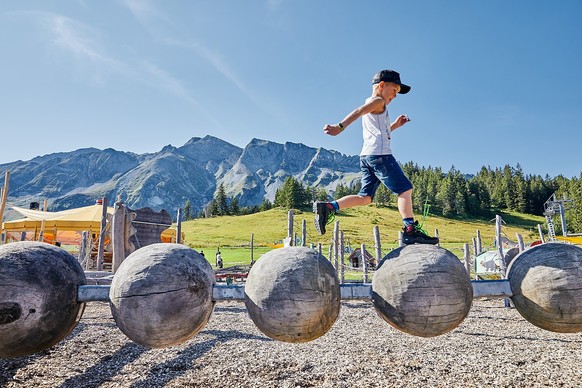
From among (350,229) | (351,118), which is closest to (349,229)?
(350,229)

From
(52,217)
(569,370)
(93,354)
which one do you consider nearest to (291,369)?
(93,354)

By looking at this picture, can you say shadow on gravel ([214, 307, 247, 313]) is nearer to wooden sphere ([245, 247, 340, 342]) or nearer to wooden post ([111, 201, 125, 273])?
wooden post ([111, 201, 125, 273])

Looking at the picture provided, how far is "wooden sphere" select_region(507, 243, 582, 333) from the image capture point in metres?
2.45

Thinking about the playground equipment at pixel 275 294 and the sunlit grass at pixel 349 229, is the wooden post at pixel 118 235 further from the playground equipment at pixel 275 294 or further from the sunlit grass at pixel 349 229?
the sunlit grass at pixel 349 229

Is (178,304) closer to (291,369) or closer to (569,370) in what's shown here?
(291,369)

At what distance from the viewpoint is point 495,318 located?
14.6 metres

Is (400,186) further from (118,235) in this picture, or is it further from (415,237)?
(118,235)

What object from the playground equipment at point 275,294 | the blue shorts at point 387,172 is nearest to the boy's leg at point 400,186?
the blue shorts at point 387,172

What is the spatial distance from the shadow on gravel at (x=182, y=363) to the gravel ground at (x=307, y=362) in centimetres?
2

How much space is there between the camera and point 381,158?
352cm

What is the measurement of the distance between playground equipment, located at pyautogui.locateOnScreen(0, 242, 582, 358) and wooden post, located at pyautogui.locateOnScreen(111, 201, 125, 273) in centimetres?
783

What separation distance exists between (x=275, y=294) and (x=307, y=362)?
604 cm

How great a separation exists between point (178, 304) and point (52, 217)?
1958 cm

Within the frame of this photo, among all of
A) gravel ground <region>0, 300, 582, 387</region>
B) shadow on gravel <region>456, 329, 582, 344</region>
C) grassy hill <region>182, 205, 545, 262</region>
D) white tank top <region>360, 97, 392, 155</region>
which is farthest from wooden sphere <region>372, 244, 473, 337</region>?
grassy hill <region>182, 205, 545, 262</region>
